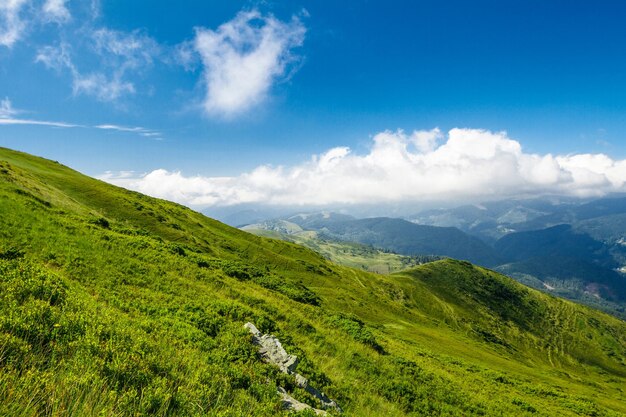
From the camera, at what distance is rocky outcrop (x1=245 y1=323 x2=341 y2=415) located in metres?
11.1

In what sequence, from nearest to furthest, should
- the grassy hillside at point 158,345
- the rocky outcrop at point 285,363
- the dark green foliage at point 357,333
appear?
the grassy hillside at point 158,345
the rocky outcrop at point 285,363
the dark green foliage at point 357,333

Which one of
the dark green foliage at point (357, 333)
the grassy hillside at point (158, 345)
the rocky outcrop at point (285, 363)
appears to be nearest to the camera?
the grassy hillside at point (158, 345)

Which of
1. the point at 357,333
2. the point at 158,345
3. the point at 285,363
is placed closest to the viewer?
the point at 158,345

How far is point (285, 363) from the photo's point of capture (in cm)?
1355

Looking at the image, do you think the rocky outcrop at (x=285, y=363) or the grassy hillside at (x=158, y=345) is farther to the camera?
the rocky outcrop at (x=285, y=363)

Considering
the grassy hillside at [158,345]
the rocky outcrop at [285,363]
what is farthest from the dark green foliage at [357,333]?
the rocky outcrop at [285,363]

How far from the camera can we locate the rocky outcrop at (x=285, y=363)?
435 inches

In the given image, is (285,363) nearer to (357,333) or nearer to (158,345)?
(158,345)

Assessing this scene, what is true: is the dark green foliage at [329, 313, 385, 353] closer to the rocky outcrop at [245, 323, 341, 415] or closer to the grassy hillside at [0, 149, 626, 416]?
the grassy hillside at [0, 149, 626, 416]

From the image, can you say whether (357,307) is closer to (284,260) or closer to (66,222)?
(284,260)

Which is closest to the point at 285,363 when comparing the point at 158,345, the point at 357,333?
the point at 158,345

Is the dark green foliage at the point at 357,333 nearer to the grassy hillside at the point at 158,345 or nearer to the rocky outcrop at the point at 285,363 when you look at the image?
the grassy hillside at the point at 158,345

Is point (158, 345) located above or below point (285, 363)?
above

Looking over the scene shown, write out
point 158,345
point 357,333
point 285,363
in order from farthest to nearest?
point 357,333 → point 285,363 → point 158,345
